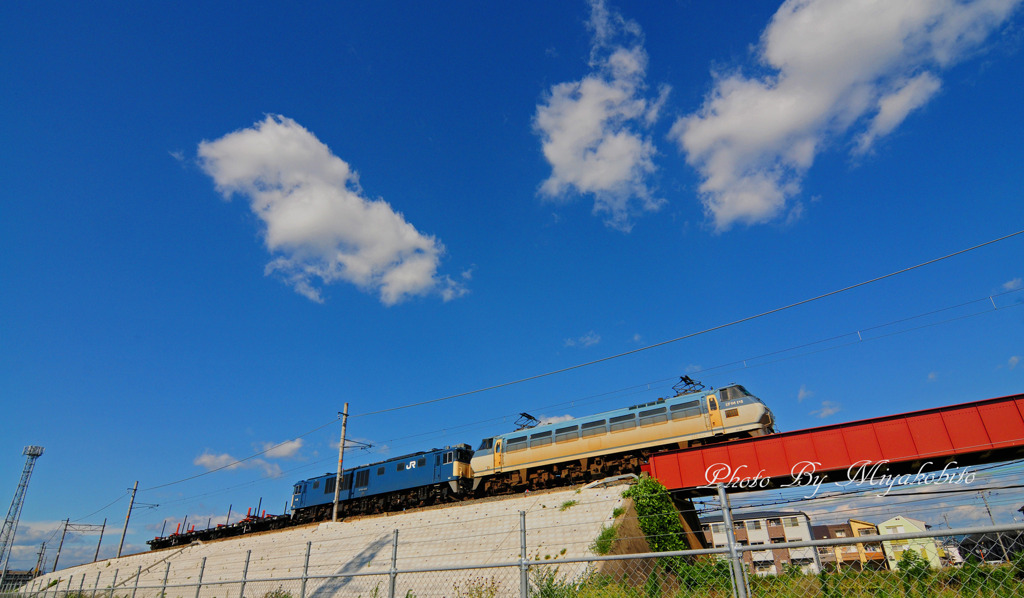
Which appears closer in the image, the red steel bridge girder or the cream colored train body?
the red steel bridge girder

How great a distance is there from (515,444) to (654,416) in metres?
8.24

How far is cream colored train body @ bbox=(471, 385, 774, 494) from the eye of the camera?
72.8 ft

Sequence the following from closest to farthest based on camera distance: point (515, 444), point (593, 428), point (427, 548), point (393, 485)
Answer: point (427, 548) → point (593, 428) → point (515, 444) → point (393, 485)

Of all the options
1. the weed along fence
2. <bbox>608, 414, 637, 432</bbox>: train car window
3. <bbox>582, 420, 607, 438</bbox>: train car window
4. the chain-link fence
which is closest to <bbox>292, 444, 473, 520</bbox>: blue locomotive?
the weed along fence

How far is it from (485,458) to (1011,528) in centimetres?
2692

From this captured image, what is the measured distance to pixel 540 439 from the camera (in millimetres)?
27328

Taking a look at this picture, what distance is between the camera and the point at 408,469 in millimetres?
32562

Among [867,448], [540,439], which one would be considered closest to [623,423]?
[540,439]

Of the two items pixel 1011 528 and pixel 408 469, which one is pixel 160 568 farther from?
pixel 1011 528

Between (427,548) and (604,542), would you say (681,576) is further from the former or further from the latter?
(427,548)

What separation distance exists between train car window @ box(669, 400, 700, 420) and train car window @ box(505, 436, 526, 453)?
8.56 meters

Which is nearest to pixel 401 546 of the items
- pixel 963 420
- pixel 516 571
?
pixel 516 571

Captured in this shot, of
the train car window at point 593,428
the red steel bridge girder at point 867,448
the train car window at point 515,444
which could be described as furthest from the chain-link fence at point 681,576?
the train car window at point 515,444

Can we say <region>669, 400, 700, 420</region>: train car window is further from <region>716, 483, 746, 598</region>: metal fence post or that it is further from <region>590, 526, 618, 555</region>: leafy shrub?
<region>716, 483, 746, 598</region>: metal fence post
